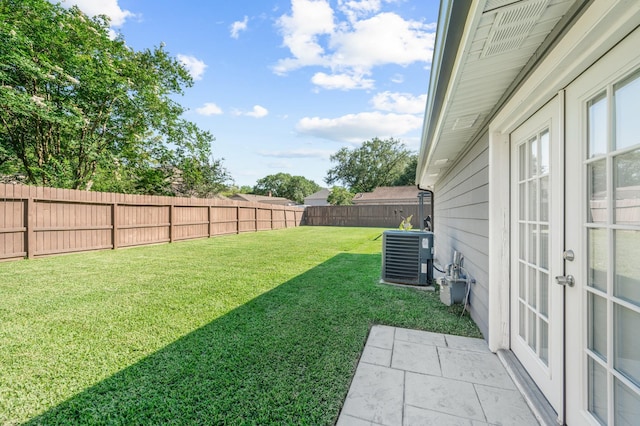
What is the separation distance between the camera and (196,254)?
655 cm

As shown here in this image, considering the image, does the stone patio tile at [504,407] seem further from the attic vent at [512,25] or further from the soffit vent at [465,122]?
the soffit vent at [465,122]

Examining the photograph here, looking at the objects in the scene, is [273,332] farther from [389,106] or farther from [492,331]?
[389,106]

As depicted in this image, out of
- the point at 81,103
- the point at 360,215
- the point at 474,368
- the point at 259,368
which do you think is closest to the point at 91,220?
the point at 81,103

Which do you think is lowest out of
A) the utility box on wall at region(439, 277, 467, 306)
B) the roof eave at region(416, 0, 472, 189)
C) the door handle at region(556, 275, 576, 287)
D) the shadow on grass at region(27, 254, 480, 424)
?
the shadow on grass at region(27, 254, 480, 424)

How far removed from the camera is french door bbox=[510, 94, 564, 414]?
1404 millimetres

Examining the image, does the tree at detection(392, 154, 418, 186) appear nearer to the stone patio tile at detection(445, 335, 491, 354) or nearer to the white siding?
the white siding

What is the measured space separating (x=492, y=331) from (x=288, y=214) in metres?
15.4

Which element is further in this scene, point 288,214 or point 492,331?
point 288,214

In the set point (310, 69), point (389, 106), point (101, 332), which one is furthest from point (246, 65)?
point (101, 332)

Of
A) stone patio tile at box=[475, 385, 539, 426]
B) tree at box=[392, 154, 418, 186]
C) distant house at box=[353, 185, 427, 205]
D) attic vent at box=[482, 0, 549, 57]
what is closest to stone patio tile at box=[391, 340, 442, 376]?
stone patio tile at box=[475, 385, 539, 426]

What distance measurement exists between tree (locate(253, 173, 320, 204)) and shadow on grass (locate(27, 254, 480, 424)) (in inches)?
1777

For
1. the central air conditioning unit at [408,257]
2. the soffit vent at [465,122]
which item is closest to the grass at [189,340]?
the central air conditioning unit at [408,257]

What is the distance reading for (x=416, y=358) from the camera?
2.05 meters

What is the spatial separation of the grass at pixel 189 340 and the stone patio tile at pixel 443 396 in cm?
42
